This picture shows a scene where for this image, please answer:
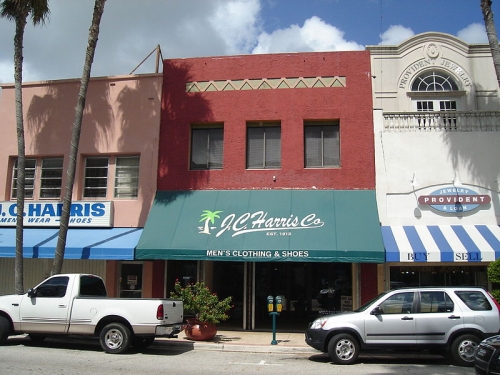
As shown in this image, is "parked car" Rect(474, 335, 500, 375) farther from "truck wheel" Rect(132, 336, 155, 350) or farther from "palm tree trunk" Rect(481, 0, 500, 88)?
"palm tree trunk" Rect(481, 0, 500, 88)

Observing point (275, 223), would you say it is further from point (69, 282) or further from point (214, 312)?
point (69, 282)

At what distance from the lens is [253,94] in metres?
17.9

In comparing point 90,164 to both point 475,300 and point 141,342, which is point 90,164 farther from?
point 475,300

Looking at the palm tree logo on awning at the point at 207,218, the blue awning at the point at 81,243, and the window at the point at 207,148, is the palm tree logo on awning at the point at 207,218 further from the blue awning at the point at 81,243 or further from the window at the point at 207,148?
the blue awning at the point at 81,243

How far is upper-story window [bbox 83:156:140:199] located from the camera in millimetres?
18219

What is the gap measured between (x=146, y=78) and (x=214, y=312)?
362 inches

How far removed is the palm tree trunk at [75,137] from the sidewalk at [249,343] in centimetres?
421

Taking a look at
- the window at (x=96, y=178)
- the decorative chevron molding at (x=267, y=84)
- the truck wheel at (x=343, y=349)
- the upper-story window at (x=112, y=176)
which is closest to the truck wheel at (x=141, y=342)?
the truck wheel at (x=343, y=349)

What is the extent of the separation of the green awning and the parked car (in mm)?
5763

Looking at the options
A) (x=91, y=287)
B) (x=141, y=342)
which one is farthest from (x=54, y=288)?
(x=141, y=342)

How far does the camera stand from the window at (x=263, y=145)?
17.7 meters

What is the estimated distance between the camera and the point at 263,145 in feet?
58.7

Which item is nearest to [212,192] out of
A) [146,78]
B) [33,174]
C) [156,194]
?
[156,194]

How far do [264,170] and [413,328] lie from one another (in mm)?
7852
